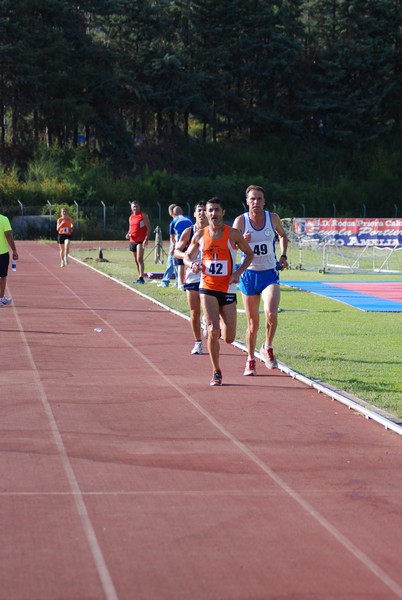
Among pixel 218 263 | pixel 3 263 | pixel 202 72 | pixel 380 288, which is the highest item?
pixel 202 72

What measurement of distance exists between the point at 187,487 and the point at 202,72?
72.6m

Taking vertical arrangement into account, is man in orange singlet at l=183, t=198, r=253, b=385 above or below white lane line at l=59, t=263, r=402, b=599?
above

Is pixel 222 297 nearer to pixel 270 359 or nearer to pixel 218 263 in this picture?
pixel 218 263

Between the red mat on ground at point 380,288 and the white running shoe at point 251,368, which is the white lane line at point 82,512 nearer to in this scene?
the white running shoe at point 251,368

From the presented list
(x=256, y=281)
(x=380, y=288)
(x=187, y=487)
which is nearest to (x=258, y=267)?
(x=256, y=281)

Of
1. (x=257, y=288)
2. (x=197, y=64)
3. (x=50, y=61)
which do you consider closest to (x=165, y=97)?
(x=197, y=64)

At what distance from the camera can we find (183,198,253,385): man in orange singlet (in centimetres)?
1109

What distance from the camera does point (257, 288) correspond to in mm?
12031

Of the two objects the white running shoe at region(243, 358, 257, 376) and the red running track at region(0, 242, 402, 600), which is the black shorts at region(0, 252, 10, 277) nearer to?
the red running track at region(0, 242, 402, 600)

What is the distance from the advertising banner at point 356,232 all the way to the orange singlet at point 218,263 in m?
24.4

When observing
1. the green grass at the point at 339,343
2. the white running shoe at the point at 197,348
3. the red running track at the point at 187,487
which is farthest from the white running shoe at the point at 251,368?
the white running shoe at the point at 197,348

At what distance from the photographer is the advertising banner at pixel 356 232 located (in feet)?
118

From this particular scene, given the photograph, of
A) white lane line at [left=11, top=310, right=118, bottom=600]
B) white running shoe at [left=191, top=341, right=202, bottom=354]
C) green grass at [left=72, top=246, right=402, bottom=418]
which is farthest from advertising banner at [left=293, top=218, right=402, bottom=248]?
white lane line at [left=11, top=310, right=118, bottom=600]

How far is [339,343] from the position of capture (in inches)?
588
